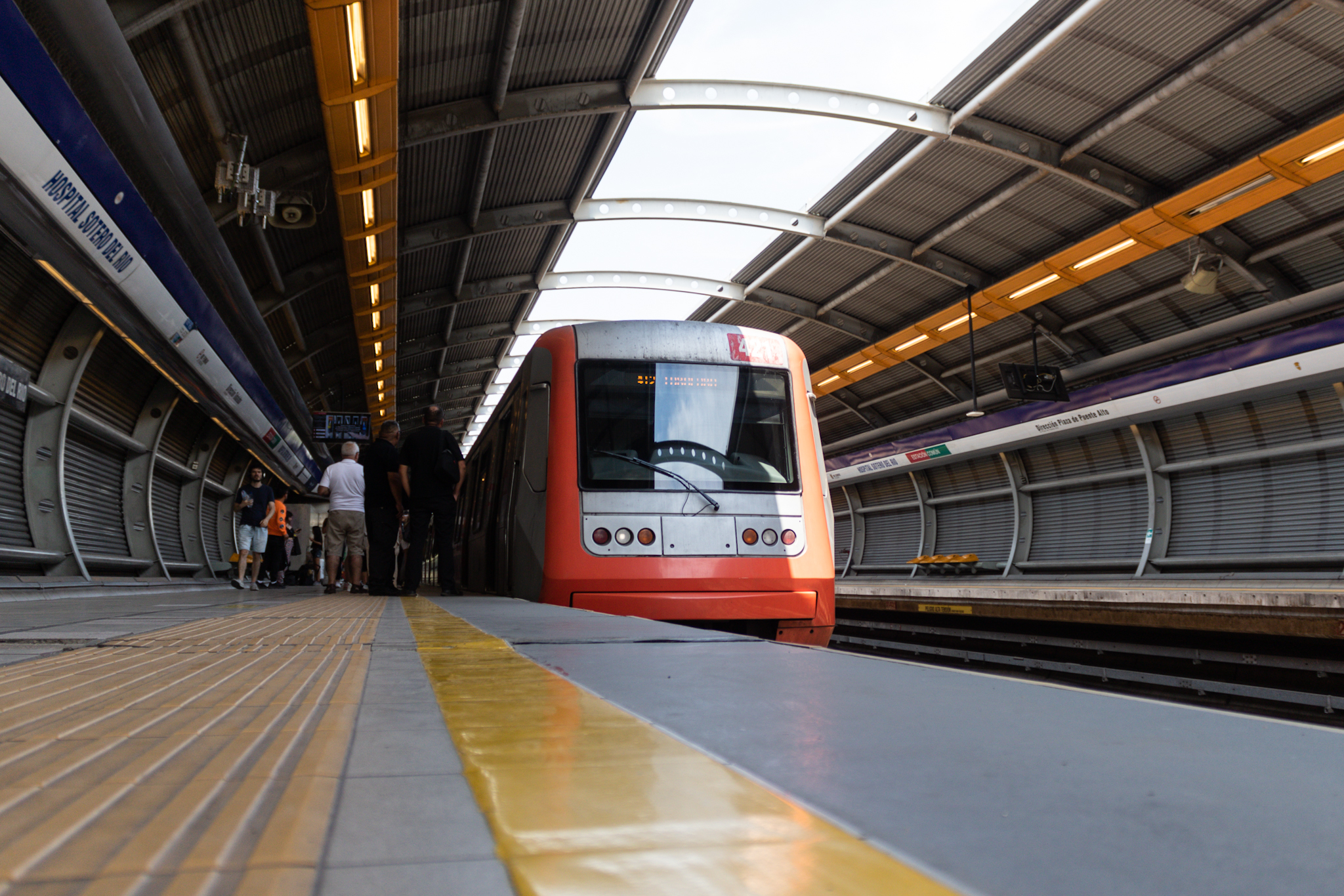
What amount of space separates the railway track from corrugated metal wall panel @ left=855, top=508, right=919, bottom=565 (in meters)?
11.2

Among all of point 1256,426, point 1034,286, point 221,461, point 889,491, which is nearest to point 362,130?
point 221,461

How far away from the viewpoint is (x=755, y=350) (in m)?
6.65

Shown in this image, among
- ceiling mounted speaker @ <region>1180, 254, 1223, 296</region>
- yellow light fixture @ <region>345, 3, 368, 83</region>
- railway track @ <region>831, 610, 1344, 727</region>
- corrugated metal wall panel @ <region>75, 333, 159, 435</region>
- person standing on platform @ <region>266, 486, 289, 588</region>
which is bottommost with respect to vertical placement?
railway track @ <region>831, 610, 1344, 727</region>

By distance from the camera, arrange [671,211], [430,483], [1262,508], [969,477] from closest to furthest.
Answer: [430,483] → [1262,508] → [671,211] → [969,477]

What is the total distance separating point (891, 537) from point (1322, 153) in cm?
1385

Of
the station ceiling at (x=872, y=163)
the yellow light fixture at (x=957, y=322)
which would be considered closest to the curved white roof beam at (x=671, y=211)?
the station ceiling at (x=872, y=163)

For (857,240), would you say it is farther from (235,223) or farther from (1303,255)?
(235,223)

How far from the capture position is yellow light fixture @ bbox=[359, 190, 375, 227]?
9.73 m

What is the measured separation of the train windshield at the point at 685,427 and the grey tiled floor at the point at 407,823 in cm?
499

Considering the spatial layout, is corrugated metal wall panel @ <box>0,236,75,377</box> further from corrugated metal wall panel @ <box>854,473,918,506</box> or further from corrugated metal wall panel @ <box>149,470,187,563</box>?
corrugated metal wall panel @ <box>854,473,918,506</box>

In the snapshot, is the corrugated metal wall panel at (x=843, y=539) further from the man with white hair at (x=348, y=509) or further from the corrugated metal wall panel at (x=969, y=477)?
the man with white hair at (x=348, y=509)

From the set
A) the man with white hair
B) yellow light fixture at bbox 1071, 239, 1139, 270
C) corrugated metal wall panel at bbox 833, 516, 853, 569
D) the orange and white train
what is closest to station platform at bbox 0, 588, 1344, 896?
the orange and white train

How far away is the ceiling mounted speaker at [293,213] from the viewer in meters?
10.3

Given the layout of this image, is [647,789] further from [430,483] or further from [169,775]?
[430,483]
